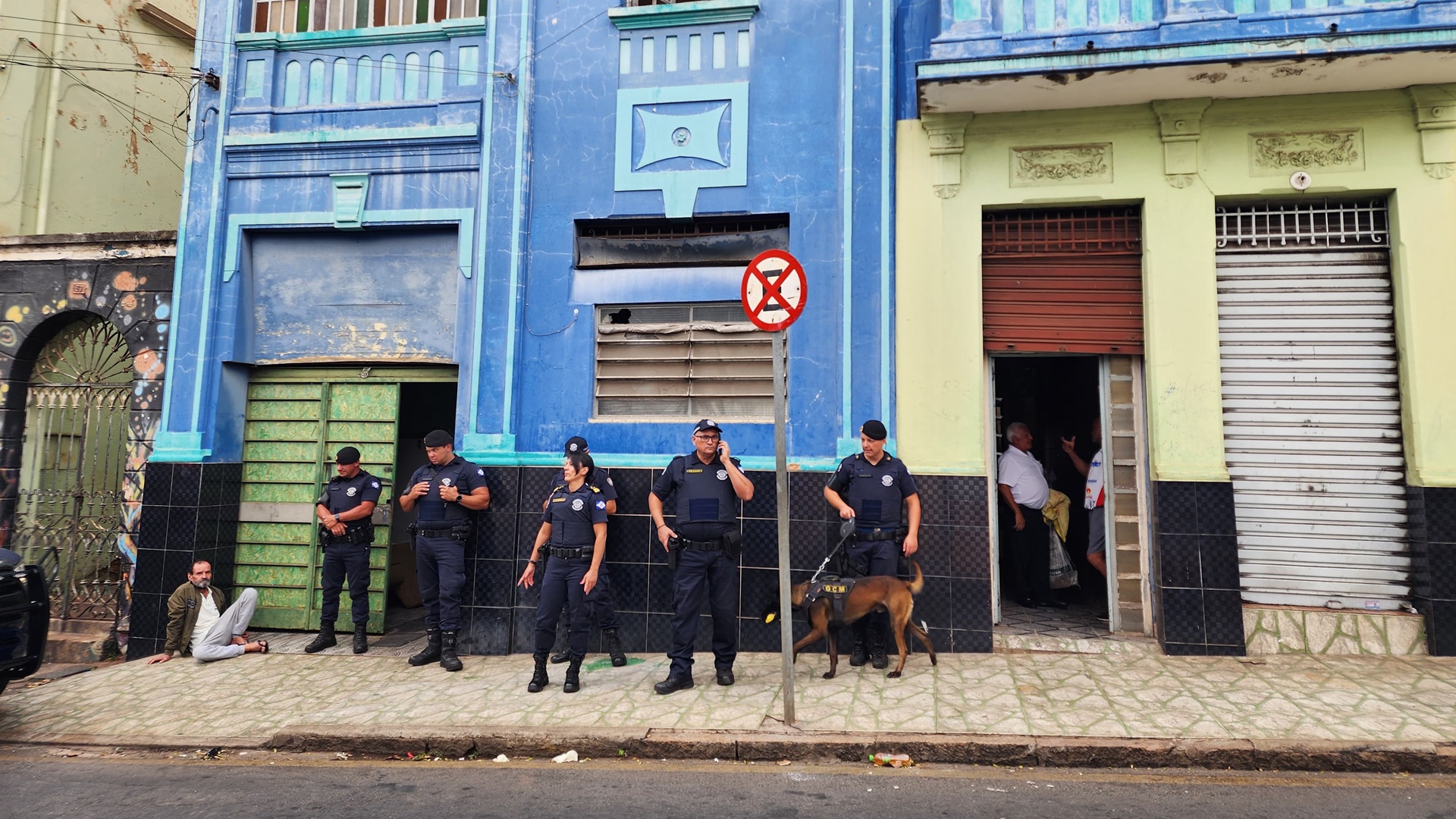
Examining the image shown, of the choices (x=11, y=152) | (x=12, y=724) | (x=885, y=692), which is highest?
(x=11, y=152)

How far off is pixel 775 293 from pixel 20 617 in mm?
5780

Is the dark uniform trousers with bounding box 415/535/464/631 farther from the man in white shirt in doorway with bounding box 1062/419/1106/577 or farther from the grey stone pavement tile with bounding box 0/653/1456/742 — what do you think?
the man in white shirt in doorway with bounding box 1062/419/1106/577

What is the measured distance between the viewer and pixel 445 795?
408cm

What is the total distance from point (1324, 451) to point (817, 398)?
420 cm

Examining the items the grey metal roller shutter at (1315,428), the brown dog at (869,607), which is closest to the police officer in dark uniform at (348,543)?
the brown dog at (869,607)

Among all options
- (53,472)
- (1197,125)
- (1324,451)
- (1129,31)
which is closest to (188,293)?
(53,472)

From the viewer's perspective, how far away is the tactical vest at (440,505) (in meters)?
6.54

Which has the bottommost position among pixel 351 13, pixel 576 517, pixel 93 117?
pixel 576 517

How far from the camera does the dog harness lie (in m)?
5.53

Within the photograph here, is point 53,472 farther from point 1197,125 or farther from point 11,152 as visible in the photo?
point 1197,125

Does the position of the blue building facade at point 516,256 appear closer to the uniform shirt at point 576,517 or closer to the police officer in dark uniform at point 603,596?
the police officer in dark uniform at point 603,596

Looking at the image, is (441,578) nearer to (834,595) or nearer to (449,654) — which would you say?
(449,654)

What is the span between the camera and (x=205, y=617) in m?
6.91

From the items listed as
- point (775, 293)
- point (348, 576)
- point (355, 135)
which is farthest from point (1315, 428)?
point (355, 135)
